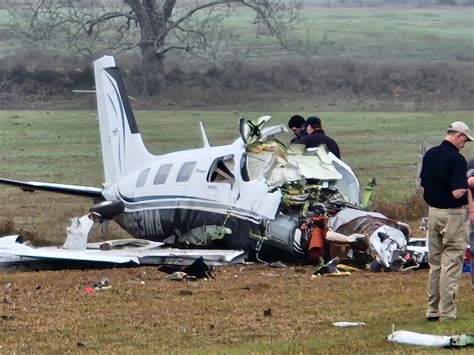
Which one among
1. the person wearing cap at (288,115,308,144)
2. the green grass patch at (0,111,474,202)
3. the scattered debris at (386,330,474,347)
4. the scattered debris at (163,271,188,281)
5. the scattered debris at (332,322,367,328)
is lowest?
the green grass patch at (0,111,474,202)

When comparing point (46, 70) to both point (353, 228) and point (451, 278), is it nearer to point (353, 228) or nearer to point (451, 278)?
point (353, 228)

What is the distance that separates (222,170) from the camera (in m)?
18.0

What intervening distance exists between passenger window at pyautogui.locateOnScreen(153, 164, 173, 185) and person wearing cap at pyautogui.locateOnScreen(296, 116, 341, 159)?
1979 mm

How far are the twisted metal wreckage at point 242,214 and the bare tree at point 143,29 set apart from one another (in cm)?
2731

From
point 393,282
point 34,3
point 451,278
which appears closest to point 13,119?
point 34,3

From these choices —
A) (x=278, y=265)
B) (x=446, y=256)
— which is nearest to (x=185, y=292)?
(x=278, y=265)

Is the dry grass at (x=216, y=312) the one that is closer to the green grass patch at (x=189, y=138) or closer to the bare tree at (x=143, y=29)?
the green grass patch at (x=189, y=138)

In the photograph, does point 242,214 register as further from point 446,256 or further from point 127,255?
point 446,256

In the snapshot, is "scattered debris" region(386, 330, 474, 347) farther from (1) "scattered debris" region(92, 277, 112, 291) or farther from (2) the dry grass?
(1) "scattered debris" region(92, 277, 112, 291)

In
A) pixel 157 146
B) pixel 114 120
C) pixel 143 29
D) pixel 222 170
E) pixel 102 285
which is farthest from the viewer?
pixel 143 29

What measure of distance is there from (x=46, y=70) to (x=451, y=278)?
37.0 meters

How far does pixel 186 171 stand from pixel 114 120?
3570 mm

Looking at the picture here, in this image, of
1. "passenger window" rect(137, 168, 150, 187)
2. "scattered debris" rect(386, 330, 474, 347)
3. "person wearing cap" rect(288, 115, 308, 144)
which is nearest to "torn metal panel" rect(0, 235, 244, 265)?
"passenger window" rect(137, 168, 150, 187)

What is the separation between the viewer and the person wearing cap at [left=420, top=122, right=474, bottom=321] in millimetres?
Answer: 11836
